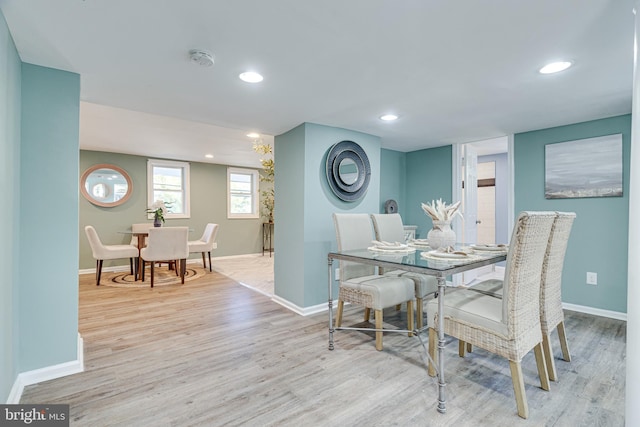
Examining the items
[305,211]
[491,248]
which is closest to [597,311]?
[491,248]

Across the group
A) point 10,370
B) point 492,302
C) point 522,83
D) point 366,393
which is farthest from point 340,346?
point 522,83

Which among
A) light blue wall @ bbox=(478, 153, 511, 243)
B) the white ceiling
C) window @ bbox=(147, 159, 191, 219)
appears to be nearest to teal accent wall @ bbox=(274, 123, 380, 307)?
the white ceiling

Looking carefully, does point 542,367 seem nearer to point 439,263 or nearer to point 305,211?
point 439,263

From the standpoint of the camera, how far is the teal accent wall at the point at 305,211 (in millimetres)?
3344

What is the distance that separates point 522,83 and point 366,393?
8.19 feet

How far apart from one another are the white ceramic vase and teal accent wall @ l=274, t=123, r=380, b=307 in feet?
4.33

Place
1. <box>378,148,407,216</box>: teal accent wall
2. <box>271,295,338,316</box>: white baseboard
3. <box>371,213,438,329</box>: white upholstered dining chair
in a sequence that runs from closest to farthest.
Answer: <box>371,213,438,329</box>: white upholstered dining chair
<box>271,295,338,316</box>: white baseboard
<box>378,148,407,216</box>: teal accent wall

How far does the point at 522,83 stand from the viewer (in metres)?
2.37

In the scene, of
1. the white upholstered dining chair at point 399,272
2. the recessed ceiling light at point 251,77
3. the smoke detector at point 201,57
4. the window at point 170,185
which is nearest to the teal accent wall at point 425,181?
the white upholstered dining chair at point 399,272

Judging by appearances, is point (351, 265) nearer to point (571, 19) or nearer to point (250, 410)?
point (250, 410)

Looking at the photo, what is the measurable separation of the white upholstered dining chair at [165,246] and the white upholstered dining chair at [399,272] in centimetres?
309

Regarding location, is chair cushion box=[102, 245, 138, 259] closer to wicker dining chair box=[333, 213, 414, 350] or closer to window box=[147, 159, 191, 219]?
window box=[147, 159, 191, 219]

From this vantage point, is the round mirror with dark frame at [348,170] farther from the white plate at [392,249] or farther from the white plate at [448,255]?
the white plate at [448,255]

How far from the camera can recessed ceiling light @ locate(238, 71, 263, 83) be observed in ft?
7.12
